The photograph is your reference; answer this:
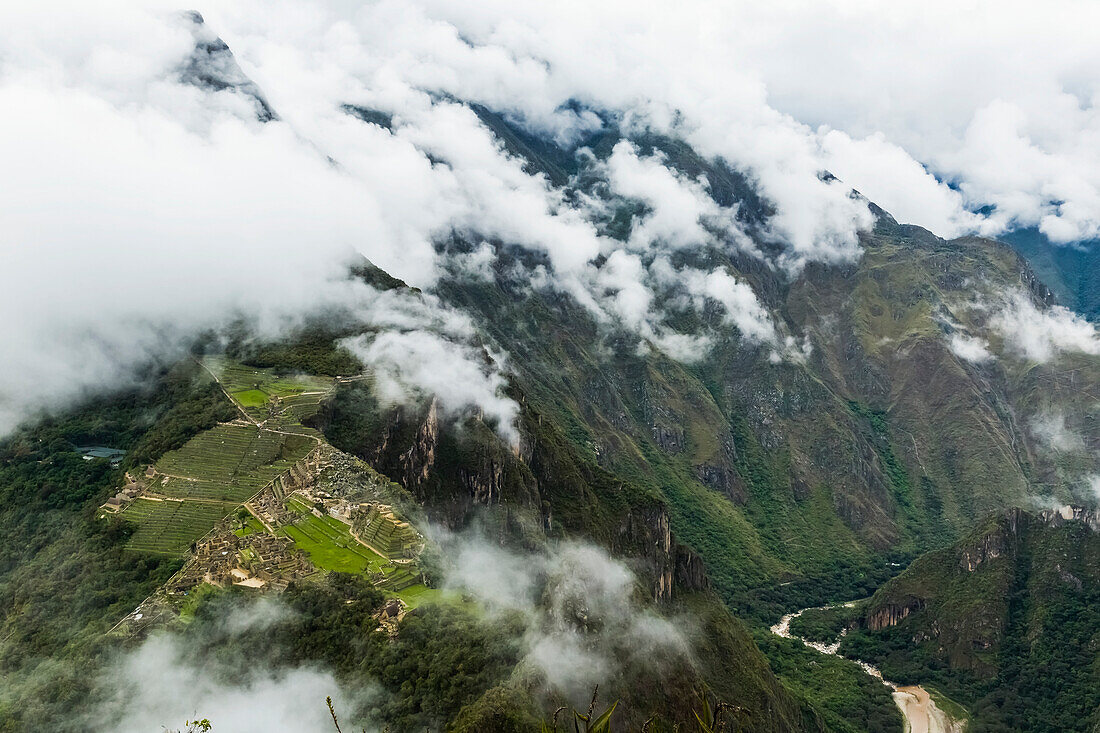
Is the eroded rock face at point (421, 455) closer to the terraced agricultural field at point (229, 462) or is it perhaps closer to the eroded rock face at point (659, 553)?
the terraced agricultural field at point (229, 462)

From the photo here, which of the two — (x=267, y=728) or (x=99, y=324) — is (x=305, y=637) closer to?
(x=267, y=728)

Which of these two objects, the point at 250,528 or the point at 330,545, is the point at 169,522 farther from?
the point at 330,545

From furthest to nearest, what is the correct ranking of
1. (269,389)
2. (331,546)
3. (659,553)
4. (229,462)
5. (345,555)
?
(659,553) < (269,389) < (229,462) < (331,546) < (345,555)

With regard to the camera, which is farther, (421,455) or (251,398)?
(421,455)

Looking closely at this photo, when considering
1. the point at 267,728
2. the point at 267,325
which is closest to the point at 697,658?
the point at 267,728

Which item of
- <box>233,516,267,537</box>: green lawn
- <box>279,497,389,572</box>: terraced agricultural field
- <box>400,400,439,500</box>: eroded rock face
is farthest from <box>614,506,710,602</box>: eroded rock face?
<box>233,516,267,537</box>: green lawn

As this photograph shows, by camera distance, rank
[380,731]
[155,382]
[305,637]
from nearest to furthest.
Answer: [380,731] < [305,637] < [155,382]

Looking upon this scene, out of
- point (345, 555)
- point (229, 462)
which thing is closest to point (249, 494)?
point (229, 462)

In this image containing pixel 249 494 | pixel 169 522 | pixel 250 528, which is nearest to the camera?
pixel 250 528
